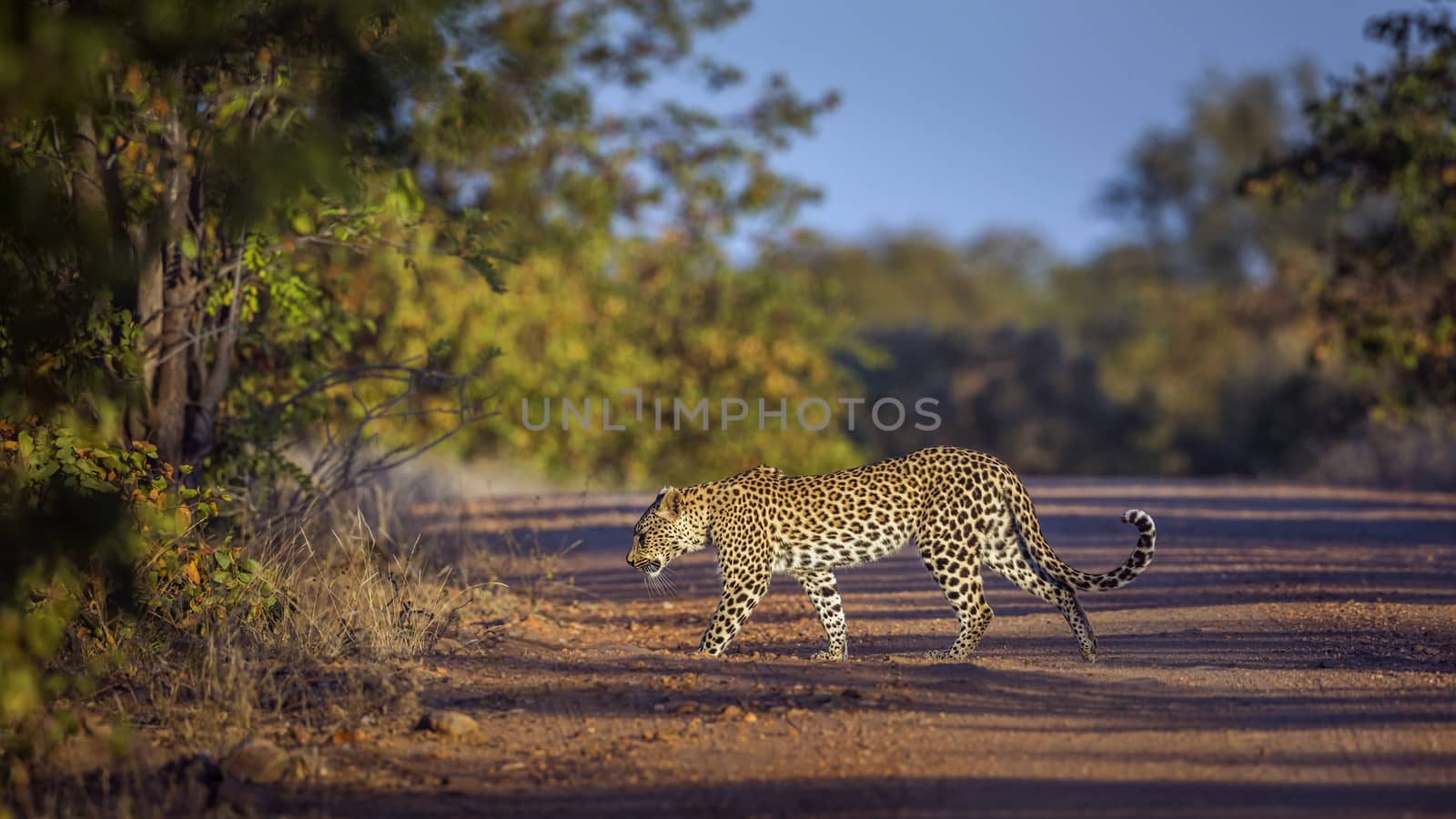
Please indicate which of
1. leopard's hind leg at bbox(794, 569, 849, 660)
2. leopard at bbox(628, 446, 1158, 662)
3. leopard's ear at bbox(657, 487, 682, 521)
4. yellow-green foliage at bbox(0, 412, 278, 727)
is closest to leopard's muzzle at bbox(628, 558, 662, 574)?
leopard's ear at bbox(657, 487, 682, 521)

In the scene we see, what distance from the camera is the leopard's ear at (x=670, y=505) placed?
9.33 metres

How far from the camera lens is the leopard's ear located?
9.33m

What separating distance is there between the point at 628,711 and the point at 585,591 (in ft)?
15.2

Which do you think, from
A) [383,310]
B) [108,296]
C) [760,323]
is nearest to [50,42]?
[108,296]

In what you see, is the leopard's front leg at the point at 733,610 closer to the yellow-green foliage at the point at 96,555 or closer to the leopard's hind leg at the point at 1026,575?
the leopard's hind leg at the point at 1026,575

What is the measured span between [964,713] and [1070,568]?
1.90 metres

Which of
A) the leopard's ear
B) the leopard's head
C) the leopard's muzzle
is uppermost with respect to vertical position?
the leopard's ear

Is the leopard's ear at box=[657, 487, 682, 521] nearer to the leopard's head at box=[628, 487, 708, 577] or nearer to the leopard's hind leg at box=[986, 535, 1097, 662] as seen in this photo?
the leopard's head at box=[628, 487, 708, 577]

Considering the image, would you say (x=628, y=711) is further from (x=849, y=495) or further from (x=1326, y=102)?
(x=1326, y=102)

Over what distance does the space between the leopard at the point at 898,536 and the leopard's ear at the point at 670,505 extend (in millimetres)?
271

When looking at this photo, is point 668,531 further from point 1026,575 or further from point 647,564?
point 1026,575

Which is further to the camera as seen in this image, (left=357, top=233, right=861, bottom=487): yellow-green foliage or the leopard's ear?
(left=357, top=233, right=861, bottom=487): yellow-green foliage

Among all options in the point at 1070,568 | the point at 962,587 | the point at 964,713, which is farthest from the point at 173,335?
the point at 964,713

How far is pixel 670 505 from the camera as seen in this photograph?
9.35 metres
